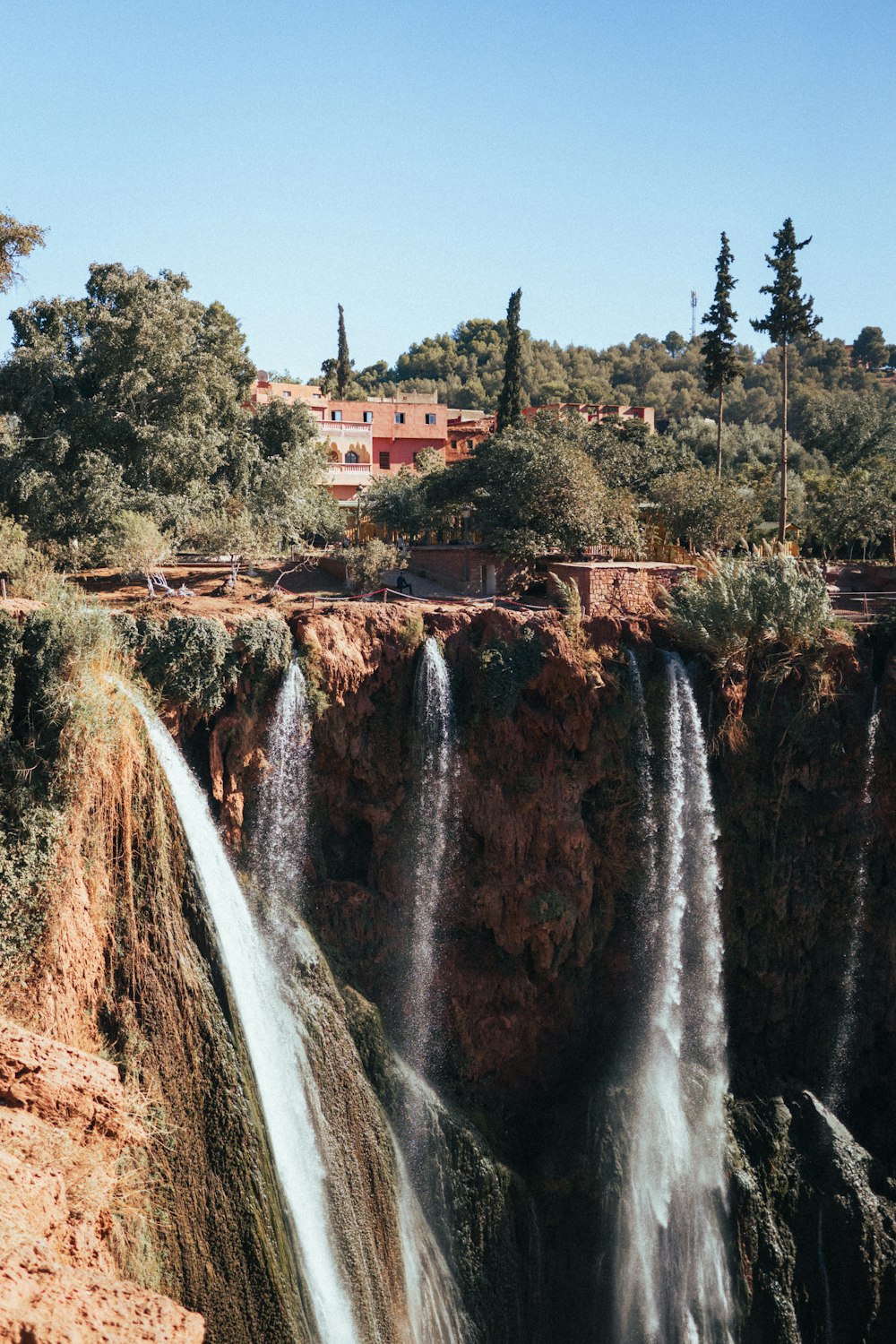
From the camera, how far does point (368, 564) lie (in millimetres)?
24516

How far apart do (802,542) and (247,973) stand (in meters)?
26.9

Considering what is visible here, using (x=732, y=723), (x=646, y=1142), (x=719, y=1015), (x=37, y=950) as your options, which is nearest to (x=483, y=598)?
(x=732, y=723)

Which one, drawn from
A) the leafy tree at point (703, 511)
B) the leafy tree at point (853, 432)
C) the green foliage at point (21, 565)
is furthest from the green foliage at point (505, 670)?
the leafy tree at point (853, 432)

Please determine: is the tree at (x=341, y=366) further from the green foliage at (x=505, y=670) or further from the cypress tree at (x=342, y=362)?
the green foliage at (x=505, y=670)

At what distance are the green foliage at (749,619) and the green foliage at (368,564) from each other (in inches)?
276

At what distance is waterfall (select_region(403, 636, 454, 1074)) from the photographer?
19188mm

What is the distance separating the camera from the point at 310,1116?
1609 cm

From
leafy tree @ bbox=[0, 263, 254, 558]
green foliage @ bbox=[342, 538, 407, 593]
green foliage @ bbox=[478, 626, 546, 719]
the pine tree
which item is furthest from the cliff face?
the pine tree

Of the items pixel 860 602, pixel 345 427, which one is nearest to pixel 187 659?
pixel 860 602

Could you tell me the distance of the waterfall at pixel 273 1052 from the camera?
1491cm

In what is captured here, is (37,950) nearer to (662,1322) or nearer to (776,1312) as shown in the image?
(662,1322)

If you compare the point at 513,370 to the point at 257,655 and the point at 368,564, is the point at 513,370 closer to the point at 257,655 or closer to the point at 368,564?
the point at 368,564

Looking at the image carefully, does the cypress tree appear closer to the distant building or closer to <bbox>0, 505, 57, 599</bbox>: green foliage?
the distant building

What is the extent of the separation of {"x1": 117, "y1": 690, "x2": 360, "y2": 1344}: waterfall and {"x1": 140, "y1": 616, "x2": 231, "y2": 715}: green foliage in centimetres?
85
